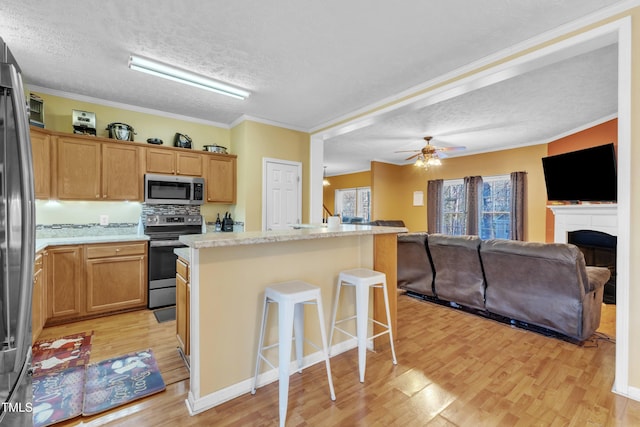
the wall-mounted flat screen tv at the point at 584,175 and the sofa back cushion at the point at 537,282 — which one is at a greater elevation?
the wall-mounted flat screen tv at the point at 584,175

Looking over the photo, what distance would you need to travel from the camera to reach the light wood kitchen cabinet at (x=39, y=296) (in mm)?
2522

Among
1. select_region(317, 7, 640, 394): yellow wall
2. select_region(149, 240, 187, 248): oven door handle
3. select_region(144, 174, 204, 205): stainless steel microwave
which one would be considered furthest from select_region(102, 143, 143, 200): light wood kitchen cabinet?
select_region(317, 7, 640, 394): yellow wall

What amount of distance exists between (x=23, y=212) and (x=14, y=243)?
99mm

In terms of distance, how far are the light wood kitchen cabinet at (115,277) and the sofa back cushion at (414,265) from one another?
10.7 feet

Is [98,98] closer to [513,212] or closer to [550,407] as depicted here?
[550,407]

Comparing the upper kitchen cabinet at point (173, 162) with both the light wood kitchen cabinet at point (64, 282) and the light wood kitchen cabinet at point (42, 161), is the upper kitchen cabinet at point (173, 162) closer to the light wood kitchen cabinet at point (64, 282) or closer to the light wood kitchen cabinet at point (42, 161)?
the light wood kitchen cabinet at point (42, 161)

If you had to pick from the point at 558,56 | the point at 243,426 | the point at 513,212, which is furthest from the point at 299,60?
the point at 513,212

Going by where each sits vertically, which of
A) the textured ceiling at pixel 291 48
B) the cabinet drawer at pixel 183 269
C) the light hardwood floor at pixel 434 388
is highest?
the textured ceiling at pixel 291 48

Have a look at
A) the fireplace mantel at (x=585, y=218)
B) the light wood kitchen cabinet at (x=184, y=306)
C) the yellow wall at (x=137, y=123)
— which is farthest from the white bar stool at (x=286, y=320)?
the fireplace mantel at (x=585, y=218)


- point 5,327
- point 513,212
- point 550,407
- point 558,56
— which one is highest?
point 558,56

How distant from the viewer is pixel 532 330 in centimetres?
291

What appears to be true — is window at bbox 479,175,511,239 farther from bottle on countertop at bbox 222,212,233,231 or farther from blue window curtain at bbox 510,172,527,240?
bottle on countertop at bbox 222,212,233,231

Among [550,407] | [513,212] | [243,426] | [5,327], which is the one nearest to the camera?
[5,327]

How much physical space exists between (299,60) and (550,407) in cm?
322
